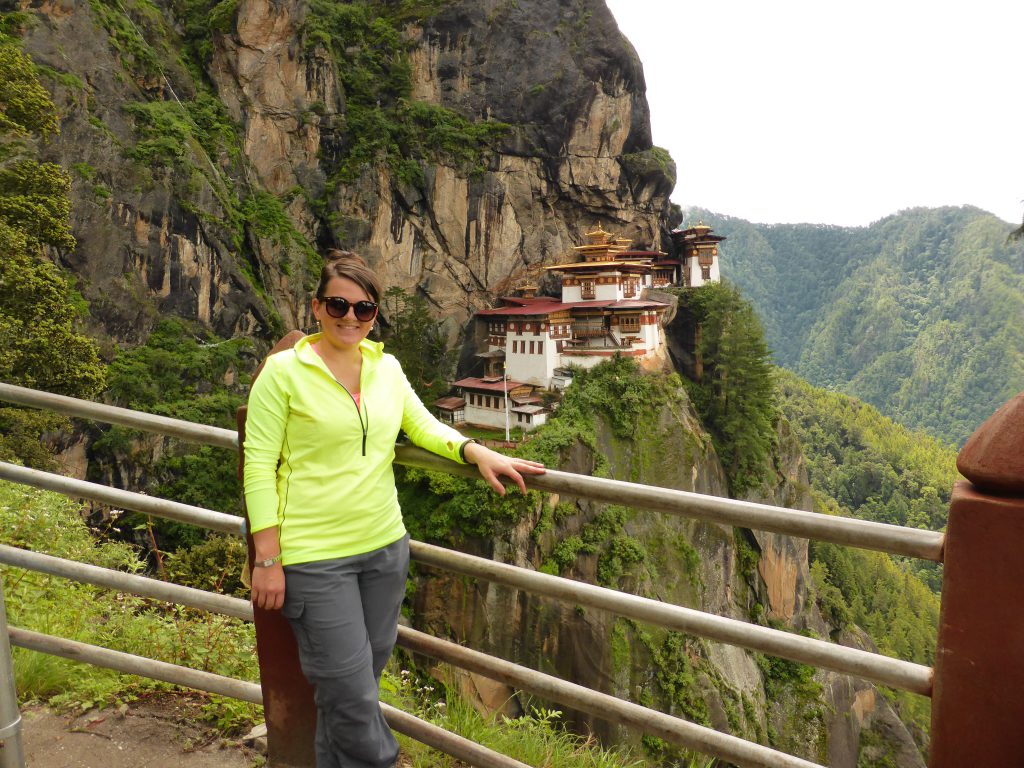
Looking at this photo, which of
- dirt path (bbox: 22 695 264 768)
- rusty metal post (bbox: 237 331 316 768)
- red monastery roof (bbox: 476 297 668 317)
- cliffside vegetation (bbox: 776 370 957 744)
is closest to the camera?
Result: rusty metal post (bbox: 237 331 316 768)

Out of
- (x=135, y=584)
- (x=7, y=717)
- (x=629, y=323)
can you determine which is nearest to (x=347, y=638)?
(x=7, y=717)

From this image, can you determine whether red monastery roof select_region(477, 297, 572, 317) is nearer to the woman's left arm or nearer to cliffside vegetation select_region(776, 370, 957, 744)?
cliffside vegetation select_region(776, 370, 957, 744)

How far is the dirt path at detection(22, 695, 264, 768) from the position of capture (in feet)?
8.04

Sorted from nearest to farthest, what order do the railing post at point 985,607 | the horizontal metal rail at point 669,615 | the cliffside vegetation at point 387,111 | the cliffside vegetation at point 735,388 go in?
the railing post at point 985,607 → the horizontal metal rail at point 669,615 → the cliffside vegetation at point 735,388 → the cliffside vegetation at point 387,111

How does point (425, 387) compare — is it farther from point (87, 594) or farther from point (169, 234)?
point (87, 594)

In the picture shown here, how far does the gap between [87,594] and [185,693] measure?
4.73 ft

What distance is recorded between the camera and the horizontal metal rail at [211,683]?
91.6 inches

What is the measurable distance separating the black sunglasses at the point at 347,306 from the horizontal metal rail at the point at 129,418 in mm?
593

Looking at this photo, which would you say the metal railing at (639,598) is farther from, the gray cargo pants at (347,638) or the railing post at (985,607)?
the gray cargo pants at (347,638)

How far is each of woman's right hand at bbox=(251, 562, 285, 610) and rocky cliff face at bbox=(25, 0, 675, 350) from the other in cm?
2040

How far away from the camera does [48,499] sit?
5.39 metres

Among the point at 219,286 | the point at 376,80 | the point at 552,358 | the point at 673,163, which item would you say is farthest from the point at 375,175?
the point at 673,163

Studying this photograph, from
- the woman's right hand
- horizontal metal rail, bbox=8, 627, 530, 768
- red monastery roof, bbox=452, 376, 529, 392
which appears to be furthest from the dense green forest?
the woman's right hand

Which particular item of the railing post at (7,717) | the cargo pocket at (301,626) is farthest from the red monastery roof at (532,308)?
the railing post at (7,717)
